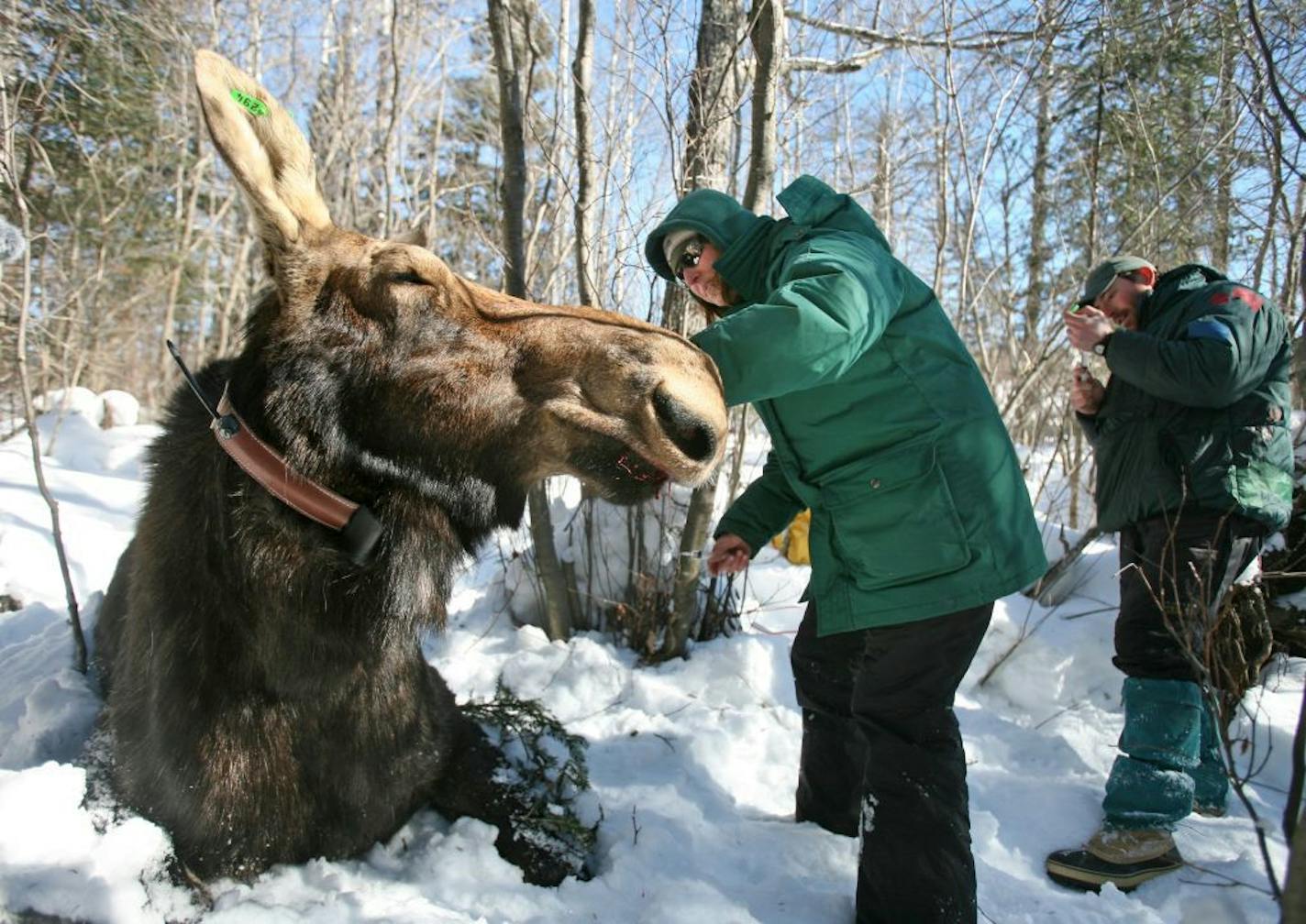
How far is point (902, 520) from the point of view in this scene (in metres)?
2.28

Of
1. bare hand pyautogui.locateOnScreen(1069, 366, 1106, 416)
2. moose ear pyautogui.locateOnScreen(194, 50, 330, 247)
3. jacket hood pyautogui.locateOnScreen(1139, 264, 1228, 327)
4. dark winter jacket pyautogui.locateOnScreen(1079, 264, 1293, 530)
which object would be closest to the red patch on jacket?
dark winter jacket pyautogui.locateOnScreen(1079, 264, 1293, 530)

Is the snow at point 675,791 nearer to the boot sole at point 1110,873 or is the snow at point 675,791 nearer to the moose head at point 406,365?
the boot sole at point 1110,873

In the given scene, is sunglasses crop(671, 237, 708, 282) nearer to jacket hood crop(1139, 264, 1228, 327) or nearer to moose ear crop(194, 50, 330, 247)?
moose ear crop(194, 50, 330, 247)

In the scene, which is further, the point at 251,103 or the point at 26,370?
the point at 26,370

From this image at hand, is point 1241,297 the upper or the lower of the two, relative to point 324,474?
upper

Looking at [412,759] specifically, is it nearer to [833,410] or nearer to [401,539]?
[401,539]

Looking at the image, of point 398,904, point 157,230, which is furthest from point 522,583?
point 157,230

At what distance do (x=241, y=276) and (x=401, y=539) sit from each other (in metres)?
19.6

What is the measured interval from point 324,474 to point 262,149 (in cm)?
83

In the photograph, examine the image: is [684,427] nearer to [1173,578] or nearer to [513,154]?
[1173,578]

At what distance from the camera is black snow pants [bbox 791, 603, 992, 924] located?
220cm

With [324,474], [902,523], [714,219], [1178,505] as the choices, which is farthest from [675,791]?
[1178,505]

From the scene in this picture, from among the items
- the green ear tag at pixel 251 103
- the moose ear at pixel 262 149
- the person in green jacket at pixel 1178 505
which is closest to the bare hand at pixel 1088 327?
the person in green jacket at pixel 1178 505

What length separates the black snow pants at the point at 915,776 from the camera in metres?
2.20
